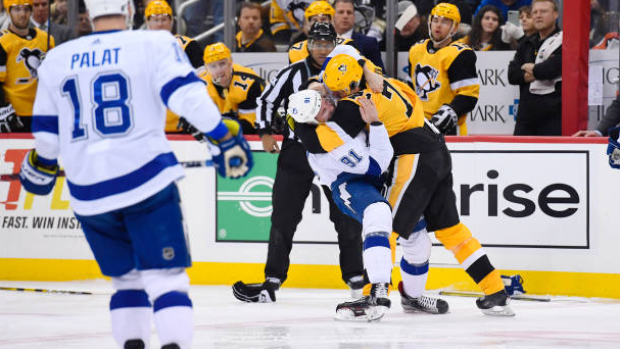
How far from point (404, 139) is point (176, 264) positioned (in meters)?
1.99

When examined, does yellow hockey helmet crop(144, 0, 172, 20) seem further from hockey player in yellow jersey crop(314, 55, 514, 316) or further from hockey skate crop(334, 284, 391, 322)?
hockey skate crop(334, 284, 391, 322)

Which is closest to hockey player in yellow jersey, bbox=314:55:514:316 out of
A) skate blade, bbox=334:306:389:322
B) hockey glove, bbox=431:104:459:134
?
skate blade, bbox=334:306:389:322

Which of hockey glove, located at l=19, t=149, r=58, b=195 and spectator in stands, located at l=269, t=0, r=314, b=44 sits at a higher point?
spectator in stands, located at l=269, t=0, r=314, b=44

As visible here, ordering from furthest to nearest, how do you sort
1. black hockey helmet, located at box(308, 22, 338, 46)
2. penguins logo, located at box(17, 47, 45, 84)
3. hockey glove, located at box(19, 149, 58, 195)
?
1. penguins logo, located at box(17, 47, 45, 84)
2. black hockey helmet, located at box(308, 22, 338, 46)
3. hockey glove, located at box(19, 149, 58, 195)

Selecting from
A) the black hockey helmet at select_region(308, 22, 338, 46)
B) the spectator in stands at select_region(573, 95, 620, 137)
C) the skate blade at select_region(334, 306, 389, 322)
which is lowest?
the skate blade at select_region(334, 306, 389, 322)

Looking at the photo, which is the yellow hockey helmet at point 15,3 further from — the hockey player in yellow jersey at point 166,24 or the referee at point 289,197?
the referee at point 289,197

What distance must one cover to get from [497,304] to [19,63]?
396cm

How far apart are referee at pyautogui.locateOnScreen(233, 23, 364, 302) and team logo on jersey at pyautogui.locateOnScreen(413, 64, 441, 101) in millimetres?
1035

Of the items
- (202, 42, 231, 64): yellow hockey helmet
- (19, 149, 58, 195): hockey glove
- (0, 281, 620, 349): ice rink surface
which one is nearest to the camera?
(19, 149, 58, 195): hockey glove

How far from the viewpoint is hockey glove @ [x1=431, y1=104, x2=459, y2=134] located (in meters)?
6.68

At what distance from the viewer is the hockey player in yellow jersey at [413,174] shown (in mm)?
5223

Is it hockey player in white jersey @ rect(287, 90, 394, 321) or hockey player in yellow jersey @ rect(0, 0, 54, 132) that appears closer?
hockey player in white jersey @ rect(287, 90, 394, 321)

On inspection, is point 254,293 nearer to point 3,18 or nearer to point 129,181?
point 129,181

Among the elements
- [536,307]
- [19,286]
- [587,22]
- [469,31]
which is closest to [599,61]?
[587,22]
